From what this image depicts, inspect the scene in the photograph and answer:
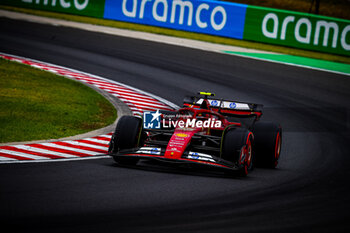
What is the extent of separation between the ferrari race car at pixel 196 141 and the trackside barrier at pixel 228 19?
51.4 feet

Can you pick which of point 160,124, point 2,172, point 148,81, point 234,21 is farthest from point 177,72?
point 2,172

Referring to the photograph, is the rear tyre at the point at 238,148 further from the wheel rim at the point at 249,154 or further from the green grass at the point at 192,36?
the green grass at the point at 192,36

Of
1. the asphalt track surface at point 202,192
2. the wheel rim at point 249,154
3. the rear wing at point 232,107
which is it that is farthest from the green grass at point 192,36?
the wheel rim at point 249,154

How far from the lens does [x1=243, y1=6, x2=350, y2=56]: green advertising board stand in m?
25.4

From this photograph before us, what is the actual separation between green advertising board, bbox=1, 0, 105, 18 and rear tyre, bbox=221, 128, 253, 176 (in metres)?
21.1

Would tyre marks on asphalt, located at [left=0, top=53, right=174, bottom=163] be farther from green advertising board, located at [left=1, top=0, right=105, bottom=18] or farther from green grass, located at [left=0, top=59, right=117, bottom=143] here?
green advertising board, located at [left=1, top=0, right=105, bottom=18]

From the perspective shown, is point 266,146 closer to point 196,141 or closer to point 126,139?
point 196,141

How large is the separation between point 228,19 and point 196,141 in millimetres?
17734

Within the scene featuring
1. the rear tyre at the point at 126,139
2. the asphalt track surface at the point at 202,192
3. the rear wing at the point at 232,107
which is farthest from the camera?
the rear wing at the point at 232,107

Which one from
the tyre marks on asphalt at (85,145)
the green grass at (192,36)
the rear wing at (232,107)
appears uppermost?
the green grass at (192,36)

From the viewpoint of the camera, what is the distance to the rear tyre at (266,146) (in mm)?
10797

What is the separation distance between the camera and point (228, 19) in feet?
90.5

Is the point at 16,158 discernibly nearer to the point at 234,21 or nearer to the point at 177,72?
the point at 177,72

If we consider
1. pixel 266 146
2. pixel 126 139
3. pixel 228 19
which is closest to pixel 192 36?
pixel 228 19
